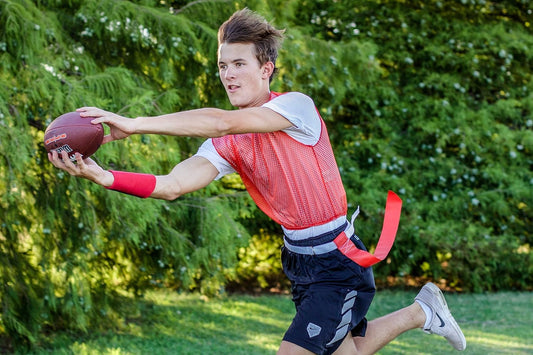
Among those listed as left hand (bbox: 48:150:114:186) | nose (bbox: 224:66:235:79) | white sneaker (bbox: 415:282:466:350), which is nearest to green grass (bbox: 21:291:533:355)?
white sneaker (bbox: 415:282:466:350)

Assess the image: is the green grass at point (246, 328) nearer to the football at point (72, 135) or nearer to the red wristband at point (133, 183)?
the red wristband at point (133, 183)

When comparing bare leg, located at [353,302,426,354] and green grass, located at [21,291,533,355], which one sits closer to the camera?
bare leg, located at [353,302,426,354]

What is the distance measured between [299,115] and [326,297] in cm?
81

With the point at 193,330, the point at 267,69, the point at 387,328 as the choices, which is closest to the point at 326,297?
the point at 387,328

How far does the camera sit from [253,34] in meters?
3.24

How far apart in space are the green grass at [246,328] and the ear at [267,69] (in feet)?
9.57

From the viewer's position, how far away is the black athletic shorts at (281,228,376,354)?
10.4ft

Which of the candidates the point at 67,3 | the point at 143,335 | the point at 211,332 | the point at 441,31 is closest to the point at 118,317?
the point at 143,335

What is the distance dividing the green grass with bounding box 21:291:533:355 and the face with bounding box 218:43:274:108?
9.43 ft

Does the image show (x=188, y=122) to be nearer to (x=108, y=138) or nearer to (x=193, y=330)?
(x=108, y=138)

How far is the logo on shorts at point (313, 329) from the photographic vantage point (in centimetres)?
A: 317

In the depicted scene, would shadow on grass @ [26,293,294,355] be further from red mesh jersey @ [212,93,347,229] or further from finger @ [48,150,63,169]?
finger @ [48,150,63,169]

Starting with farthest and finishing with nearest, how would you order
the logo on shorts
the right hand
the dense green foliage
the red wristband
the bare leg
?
the dense green foliage → the bare leg → the logo on shorts → the red wristband → the right hand

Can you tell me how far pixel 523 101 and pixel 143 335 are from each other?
5454 millimetres
